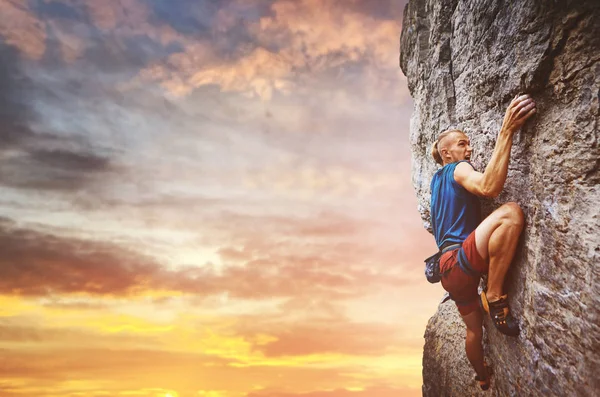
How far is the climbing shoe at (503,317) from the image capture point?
5.77 metres

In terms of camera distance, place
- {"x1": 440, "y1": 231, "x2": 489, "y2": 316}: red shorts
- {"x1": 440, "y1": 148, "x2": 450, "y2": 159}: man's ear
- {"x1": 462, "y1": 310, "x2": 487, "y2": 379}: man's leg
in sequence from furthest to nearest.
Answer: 1. {"x1": 462, "y1": 310, "x2": 487, "y2": 379}: man's leg
2. {"x1": 440, "y1": 148, "x2": 450, "y2": 159}: man's ear
3. {"x1": 440, "y1": 231, "x2": 489, "y2": 316}: red shorts

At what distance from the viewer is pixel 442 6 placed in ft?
27.1

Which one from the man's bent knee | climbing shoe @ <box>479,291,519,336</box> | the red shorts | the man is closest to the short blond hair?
the man

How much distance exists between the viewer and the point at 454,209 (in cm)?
615

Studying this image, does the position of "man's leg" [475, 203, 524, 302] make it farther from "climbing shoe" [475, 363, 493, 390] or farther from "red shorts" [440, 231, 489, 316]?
"climbing shoe" [475, 363, 493, 390]

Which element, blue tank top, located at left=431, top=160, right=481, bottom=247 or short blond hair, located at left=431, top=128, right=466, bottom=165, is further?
short blond hair, located at left=431, top=128, right=466, bottom=165

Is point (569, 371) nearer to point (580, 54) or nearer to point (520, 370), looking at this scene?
point (520, 370)

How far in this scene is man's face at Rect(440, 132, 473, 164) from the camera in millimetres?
6246

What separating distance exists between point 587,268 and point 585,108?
5.51 feet

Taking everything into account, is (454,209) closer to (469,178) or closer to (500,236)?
(469,178)

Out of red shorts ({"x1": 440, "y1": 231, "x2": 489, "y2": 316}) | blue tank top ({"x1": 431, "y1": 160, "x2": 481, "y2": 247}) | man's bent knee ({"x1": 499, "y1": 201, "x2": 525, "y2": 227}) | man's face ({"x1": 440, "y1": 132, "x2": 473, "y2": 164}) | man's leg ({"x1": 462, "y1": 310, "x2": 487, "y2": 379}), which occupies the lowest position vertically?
man's leg ({"x1": 462, "y1": 310, "x2": 487, "y2": 379})

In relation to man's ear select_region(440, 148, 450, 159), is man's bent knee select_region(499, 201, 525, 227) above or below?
below

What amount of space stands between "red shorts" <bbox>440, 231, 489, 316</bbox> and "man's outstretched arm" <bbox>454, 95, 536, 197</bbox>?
677 millimetres

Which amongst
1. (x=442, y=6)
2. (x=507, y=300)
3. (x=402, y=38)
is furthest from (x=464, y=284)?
(x=402, y=38)
